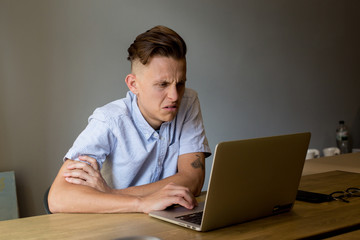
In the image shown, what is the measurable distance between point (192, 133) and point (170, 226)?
77 cm

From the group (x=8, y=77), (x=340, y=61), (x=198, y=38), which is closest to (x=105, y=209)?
(x=8, y=77)

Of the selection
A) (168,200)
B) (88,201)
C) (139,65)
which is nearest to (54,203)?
(88,201)

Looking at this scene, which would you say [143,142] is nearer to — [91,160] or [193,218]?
[91,160]

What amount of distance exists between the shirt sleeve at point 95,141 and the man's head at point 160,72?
0.59 feet

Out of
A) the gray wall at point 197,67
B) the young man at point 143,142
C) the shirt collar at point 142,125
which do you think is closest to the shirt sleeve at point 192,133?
the young man at point 143,142

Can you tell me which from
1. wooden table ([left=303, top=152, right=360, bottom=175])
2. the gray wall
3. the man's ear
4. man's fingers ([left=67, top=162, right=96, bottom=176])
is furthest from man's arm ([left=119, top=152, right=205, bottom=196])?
the gray wall

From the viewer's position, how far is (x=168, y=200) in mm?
1280

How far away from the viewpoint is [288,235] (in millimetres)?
1063

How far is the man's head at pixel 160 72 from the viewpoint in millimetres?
1611

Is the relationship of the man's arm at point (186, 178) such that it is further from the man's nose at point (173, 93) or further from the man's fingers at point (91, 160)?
the man's nose at point (173, 93)

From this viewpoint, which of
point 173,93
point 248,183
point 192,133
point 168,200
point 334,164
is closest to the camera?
point 248,183

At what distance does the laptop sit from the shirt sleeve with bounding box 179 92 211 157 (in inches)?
→ 22.2

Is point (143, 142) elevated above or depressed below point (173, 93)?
below

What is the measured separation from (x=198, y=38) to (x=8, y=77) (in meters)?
1.41
